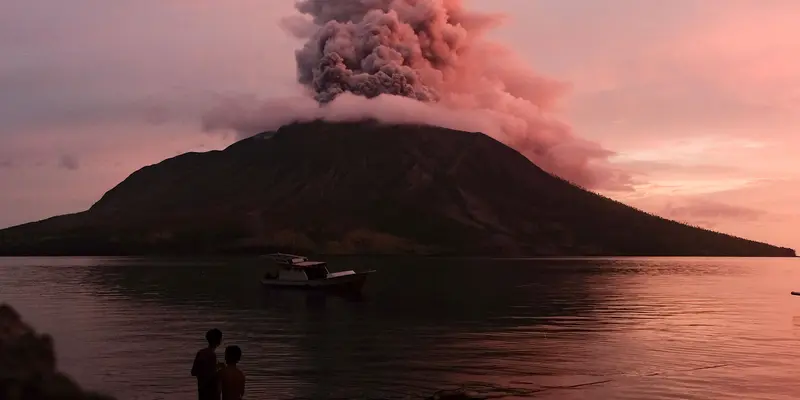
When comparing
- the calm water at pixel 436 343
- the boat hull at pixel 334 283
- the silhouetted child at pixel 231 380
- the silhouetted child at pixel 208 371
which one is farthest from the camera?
the boat hull at pixel 334 283

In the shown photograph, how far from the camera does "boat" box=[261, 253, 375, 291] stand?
9706 cm

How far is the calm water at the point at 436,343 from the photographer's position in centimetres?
3509

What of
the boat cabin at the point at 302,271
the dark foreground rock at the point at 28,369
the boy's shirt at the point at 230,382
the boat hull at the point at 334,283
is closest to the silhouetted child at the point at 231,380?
the boy's shirt at the point at 230,382

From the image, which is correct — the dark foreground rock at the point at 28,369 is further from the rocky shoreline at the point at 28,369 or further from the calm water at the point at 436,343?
the calm water at the point at 436,343

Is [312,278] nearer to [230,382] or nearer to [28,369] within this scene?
[28,369]

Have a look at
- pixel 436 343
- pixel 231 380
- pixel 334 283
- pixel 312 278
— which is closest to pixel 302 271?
pixel 312 278

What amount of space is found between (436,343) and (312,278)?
5436 cm

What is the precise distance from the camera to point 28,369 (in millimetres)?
24844

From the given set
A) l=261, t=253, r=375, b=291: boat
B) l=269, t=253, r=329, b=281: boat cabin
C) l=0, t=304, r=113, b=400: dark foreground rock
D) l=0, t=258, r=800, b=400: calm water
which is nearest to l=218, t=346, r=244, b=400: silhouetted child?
l=0, t=304, r=113, b=400: dark foreground rock

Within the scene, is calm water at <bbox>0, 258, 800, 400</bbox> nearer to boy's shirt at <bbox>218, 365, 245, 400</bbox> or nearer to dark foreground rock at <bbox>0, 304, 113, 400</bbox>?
dark foreground rock at <bbox>0, 304, 113, 400</bbox>

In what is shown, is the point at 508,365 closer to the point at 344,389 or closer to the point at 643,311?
the point at 344,389

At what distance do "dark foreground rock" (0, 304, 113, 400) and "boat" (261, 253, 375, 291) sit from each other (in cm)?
7077

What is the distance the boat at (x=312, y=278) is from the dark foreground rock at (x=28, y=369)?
70.8m

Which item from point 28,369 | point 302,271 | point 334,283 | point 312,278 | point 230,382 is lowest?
point 28,369
